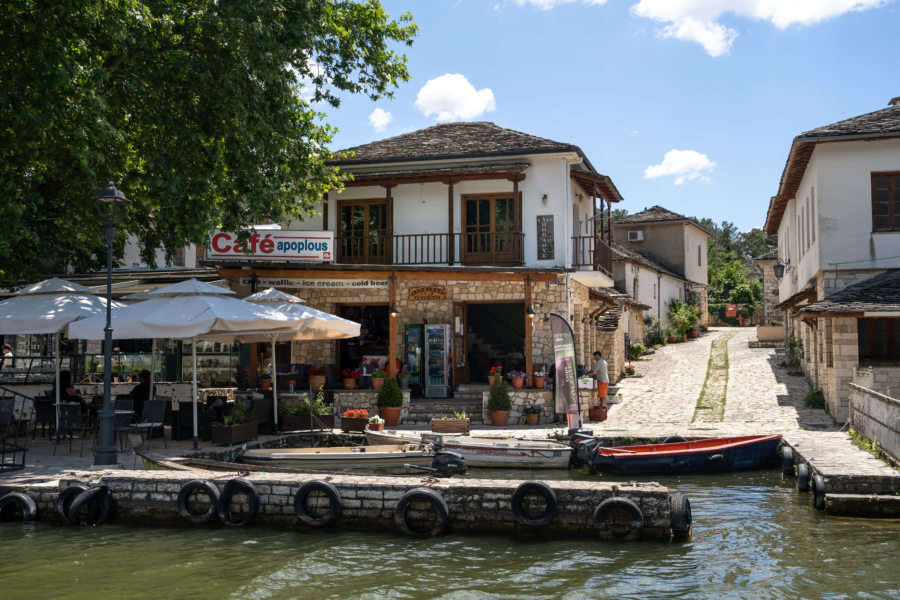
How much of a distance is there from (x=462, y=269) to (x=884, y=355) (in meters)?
9.44

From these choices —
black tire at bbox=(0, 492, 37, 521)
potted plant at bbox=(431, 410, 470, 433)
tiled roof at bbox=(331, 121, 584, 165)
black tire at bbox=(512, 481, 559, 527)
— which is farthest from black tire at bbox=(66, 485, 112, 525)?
tiled roof at bbox=(331, 121, 584, 165)

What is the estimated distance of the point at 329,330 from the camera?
14078 mm

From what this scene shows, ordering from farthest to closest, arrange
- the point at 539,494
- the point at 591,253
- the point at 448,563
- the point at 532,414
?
the point at 591,253
the point at 532,414
the point at 539,494
the point at 448,563

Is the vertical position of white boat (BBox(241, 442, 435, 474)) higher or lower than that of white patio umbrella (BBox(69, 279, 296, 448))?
lower

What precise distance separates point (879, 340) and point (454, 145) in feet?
38.6

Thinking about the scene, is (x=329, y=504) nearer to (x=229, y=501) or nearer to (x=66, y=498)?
(x=229, y=501)

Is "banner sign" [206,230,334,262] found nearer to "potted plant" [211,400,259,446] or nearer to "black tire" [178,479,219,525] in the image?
"potted plant" [211,400,259,446]

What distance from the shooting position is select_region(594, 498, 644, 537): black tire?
8.50 meters

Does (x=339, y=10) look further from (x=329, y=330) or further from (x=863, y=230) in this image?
(x=863, y=230)

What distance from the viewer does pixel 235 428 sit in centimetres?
1245

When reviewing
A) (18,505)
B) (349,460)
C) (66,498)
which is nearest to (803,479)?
(349,460)

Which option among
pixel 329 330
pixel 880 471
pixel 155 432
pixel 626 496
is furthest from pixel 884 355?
pixel 155 432

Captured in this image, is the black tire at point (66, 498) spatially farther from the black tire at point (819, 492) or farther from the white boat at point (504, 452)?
the black tire at point (819, 492)

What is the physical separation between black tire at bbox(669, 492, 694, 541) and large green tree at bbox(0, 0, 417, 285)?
941cm
